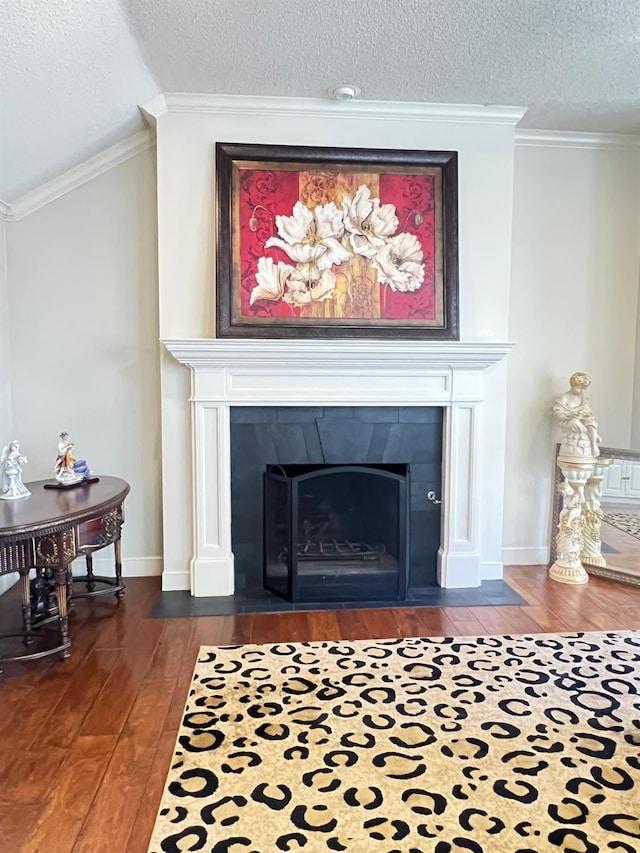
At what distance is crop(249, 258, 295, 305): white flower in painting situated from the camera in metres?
3.10

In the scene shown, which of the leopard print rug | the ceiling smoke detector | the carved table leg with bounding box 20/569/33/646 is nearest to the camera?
the leopard print rug

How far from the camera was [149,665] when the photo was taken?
245 cm

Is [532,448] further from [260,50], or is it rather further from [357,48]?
[260,50]

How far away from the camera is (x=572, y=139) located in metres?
3.52

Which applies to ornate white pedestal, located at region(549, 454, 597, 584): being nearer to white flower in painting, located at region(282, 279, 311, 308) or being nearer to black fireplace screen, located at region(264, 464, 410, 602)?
black fireplace screen, located at region(264, 464, 410, 602)

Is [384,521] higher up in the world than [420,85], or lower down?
lower down

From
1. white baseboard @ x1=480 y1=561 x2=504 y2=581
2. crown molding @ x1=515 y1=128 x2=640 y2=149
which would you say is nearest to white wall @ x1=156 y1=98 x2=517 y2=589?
crown molding @ x1=515 y1=128 x2=640 y2=149

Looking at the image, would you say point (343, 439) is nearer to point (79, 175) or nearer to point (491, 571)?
point (491, 571)

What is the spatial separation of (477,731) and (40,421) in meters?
2.83

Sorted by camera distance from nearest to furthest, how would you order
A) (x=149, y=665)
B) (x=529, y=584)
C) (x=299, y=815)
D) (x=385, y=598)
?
(x=299, y=815) → (x=149, y=665) → (x=385, y=598) → (x=529, y=584)

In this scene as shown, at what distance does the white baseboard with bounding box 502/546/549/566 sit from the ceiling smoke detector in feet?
9.43

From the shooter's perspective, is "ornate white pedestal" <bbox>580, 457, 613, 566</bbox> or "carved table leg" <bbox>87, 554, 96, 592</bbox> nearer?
"carved table leg" <bbox>87, 554, 96, 592</bbox>

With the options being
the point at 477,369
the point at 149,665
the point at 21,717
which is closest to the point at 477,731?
the point at 149,665

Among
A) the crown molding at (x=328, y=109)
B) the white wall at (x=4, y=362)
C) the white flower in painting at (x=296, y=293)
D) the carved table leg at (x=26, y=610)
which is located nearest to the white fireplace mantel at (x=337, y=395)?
the white flower in painting at (x=296, y=293)
